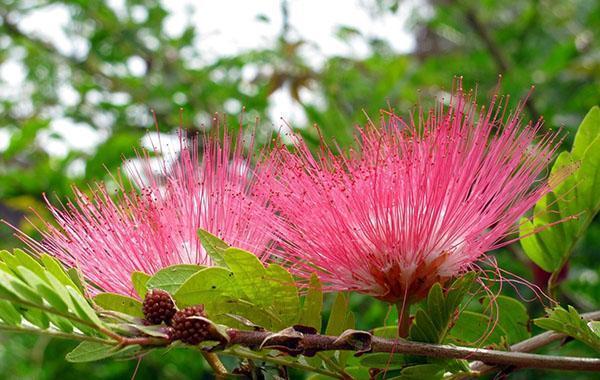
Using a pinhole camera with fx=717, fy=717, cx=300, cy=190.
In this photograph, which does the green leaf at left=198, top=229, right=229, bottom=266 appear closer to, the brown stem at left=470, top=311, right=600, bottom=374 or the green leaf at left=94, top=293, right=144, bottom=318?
the green leaf at left=94, top=293, right=144, bottom=318

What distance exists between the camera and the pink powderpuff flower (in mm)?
1681

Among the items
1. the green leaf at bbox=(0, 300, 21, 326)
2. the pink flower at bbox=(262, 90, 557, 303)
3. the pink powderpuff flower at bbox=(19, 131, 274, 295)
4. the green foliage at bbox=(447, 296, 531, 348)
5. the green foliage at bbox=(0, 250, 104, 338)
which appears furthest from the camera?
the green foliage at bbox=(447, 296, 531, 348)

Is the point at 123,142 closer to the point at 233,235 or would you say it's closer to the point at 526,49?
the point at 233,235

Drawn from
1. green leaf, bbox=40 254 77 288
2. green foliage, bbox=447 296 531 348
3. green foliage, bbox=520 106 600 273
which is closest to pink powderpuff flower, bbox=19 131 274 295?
green leaf, bbox=40 254 77 288

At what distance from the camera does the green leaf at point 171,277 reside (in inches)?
55.8

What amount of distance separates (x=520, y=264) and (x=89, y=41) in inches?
123

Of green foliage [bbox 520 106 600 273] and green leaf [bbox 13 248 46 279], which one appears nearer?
green leaf [bbox 13 248 46 279]

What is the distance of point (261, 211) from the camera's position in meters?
1.66

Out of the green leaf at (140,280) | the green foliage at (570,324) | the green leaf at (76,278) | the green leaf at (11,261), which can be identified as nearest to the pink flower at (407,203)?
the green foliage at (570,324)

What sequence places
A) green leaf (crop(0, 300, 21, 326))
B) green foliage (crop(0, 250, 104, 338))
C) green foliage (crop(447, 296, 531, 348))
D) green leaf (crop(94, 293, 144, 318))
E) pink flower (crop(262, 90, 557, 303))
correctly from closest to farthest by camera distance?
green foliage (crop(0, 250, 104, 338)) → green leaf (crop(0, 300, 21, 326)) → green leaf (crop(94, 293, 144, 318)) → pink flower (crop(262, 90, 557, 303)) → green foliage (crop(447, 296, 531, 348))

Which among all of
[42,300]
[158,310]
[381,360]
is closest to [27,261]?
[42,300]

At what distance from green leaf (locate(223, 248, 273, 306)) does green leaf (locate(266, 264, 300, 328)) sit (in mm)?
13

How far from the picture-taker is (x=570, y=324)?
1473 millimetres

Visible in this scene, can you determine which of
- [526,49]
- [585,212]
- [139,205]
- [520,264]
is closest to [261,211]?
[139,205]
